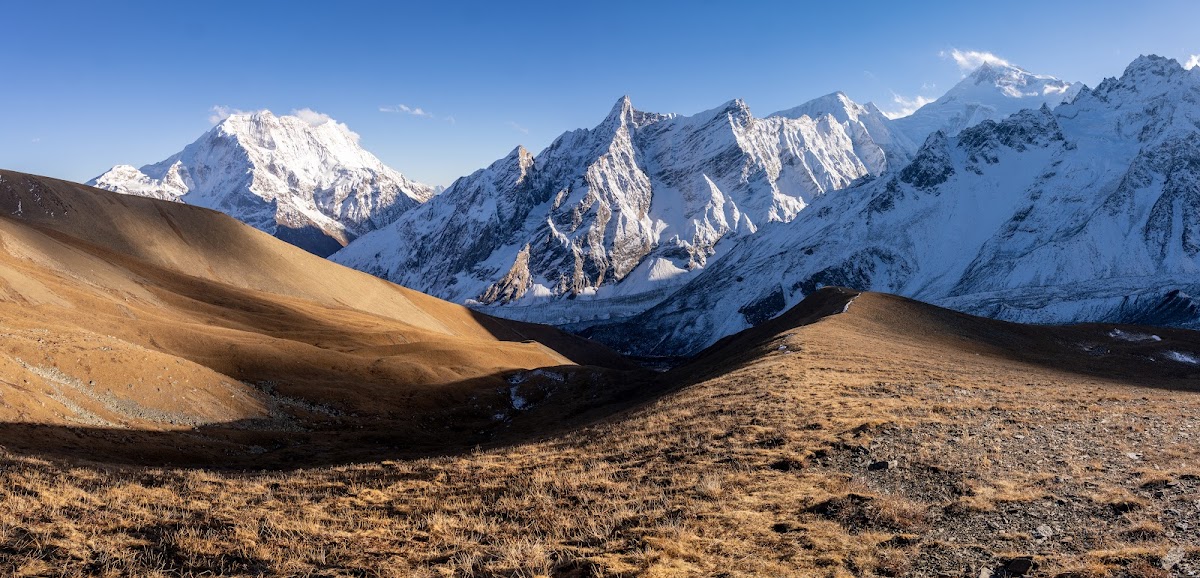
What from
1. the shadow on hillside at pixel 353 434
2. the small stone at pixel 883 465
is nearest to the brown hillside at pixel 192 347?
the shadow on hillside at pixel 353 434

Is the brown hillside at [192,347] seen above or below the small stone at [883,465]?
below

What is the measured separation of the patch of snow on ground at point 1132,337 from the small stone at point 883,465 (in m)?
72.9

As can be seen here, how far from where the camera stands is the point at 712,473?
16.0 metres

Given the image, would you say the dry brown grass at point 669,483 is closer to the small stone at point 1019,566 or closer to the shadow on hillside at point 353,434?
the small stone at point 1019,566

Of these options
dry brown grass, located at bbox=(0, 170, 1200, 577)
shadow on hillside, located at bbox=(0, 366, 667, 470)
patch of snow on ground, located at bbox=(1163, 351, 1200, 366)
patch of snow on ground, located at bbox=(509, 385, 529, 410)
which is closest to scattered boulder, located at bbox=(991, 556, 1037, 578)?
dry brown grass, located at bbox=(0, 170, 1200, 577)

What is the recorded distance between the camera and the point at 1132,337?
7250 cm

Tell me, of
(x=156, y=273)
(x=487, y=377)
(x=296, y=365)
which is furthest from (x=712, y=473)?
(x=156, y=273)

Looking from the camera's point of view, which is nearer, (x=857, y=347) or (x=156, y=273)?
(x=857, y=347)

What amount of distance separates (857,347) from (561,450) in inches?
1305

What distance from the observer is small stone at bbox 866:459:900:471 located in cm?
1603

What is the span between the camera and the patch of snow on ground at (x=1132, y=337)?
231 feet

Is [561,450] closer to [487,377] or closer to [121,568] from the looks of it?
[121,568]

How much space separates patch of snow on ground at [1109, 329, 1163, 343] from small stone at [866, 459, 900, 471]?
239 ft

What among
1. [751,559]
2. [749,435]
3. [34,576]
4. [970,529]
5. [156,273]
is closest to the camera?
[34,576]
